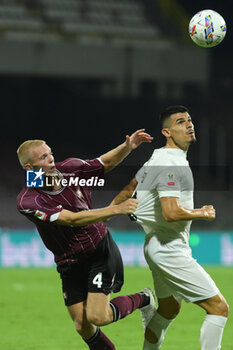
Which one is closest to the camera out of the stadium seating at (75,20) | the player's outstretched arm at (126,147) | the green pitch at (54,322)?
the player's outstretched arm at (126,147)

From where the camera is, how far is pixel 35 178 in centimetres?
508

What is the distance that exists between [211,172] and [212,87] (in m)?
3.16

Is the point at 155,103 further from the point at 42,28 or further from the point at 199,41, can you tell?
the point at 199,41

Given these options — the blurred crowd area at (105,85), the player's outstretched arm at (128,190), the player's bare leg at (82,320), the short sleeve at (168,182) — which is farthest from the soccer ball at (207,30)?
the blurred crowd area at (105,85)

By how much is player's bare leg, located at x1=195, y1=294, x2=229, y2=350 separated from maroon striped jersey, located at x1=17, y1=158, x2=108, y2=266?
1055mm

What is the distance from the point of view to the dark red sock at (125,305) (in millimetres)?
5180

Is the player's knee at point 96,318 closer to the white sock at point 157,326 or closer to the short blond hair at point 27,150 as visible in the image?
the white sock at point 157,326

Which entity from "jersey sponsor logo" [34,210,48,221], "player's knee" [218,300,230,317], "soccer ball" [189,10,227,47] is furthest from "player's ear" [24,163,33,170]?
"soccer ball" [189,10,227,47]

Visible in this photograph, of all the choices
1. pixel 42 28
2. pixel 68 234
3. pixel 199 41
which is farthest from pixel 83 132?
pixel 68 234

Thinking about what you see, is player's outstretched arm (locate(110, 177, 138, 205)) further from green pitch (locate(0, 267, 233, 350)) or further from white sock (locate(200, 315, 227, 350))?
green pitch (locate(0, 267, 233, 350))

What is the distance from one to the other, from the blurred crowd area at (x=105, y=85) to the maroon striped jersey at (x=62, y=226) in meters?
15.6

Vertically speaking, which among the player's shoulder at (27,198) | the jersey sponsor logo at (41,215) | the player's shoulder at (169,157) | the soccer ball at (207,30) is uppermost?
the soccer ball at (207,30)

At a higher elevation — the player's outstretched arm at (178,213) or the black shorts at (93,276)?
the player's outstretched arm at (178,213)

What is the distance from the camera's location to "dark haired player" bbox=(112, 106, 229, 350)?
4672 millimetres
